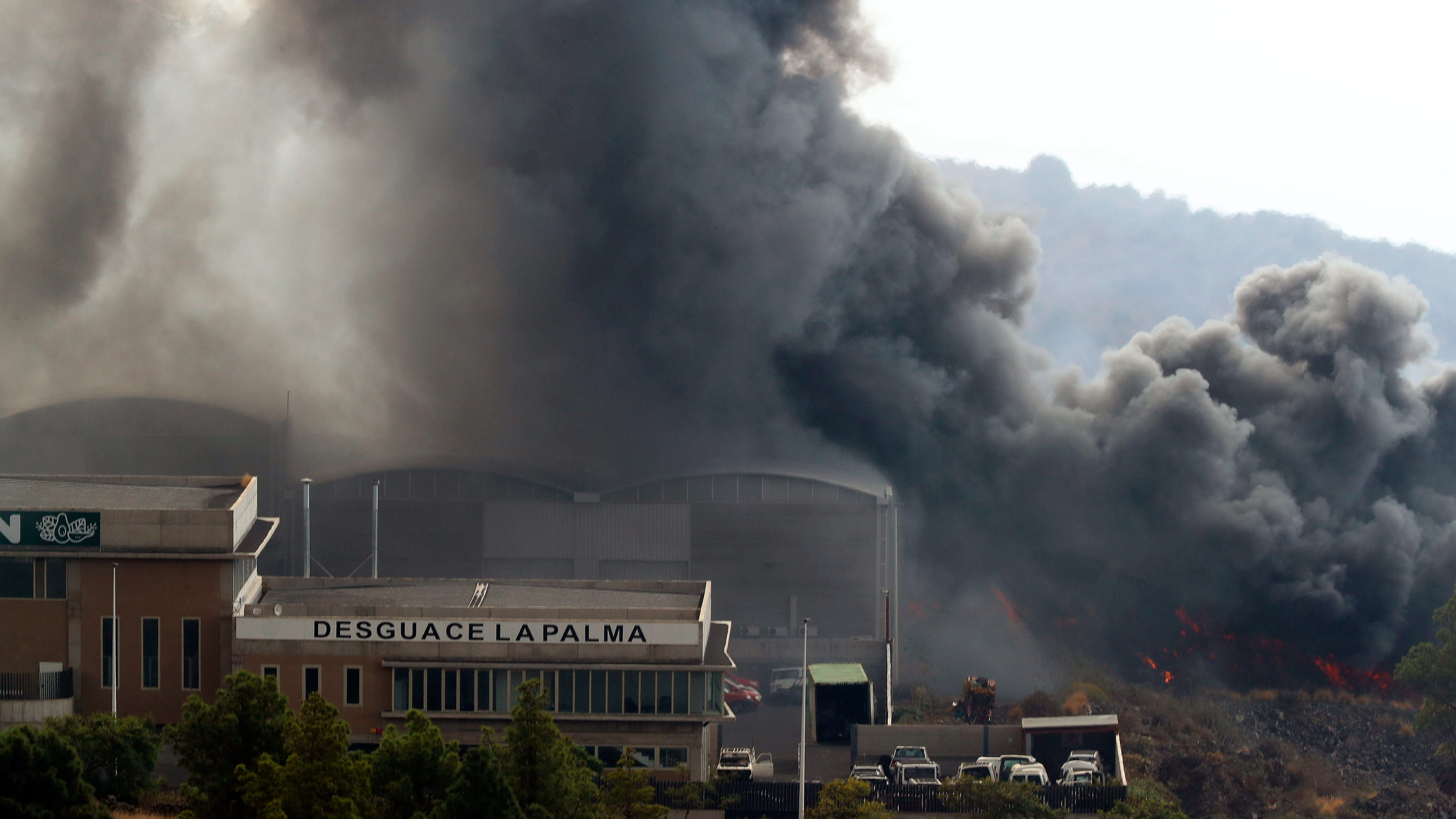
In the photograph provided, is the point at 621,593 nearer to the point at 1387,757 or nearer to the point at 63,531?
the point at 63,531

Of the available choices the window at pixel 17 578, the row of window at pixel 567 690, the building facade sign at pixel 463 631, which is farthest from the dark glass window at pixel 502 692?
the window at pixel 17 578

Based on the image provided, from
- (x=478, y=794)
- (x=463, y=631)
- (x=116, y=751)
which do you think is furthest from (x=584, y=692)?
(x=478, y=794)

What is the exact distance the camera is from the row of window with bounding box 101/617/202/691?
40375mm

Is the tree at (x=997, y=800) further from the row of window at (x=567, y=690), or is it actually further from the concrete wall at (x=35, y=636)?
the concrete wall at (x=35, y=636)

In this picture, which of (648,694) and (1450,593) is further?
(1450,593)

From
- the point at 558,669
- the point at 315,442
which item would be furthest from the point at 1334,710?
the point at 315,442

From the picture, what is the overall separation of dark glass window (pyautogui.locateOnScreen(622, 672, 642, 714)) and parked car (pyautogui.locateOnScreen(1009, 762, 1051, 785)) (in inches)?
410

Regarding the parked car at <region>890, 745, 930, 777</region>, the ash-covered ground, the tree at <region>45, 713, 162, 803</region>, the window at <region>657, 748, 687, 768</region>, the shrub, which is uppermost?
the tree at <region>45, 713, 162, 803</region>

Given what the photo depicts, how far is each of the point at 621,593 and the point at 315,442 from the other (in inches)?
1354

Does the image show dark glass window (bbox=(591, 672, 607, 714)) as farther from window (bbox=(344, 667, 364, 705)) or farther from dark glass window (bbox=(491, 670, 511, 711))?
window (bbox=(344, 667, 364, 705))

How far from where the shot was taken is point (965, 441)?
75250 mm

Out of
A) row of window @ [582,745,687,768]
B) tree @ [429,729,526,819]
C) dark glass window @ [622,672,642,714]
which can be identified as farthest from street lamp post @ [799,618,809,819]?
tree @ [429,729,526,819]

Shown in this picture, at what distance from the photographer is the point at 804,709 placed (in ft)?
121

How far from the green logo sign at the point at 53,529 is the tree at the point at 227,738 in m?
12.6
